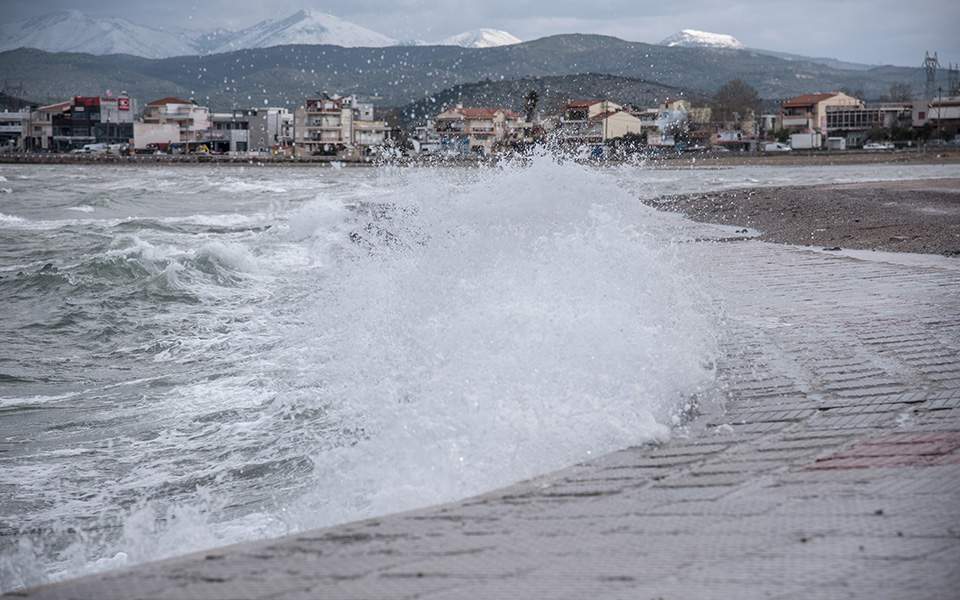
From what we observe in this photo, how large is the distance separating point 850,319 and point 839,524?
14.8 feet

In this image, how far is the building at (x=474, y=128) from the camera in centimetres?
8768

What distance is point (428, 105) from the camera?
13738 centimetres

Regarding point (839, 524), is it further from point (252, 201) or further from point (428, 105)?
point (428, 105)

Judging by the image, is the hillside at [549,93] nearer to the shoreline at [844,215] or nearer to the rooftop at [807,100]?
the rooftop at [807,100]

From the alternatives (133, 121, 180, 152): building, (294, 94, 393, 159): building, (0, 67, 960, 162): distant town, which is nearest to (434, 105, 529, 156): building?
(0, 67, 960, 162): distant town

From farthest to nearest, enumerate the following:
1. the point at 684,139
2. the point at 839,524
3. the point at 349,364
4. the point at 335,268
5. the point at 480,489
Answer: the point at 684,139 < the point at 335,268 < the point at 349,364 < the point at 480,489 < the point at 839,524

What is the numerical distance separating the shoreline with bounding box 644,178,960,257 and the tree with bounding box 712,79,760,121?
99.4 m

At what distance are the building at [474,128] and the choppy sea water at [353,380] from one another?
2809 inches

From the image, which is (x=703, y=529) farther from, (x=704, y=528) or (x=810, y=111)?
(x=810, y=111)

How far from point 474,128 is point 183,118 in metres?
46.3

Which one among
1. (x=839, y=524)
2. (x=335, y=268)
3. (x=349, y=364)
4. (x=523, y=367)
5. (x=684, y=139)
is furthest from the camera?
(x=684, y=139)

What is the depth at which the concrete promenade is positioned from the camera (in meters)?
2.58

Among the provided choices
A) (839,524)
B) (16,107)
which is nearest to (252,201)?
(839,524)

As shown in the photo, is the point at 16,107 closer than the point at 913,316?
No
